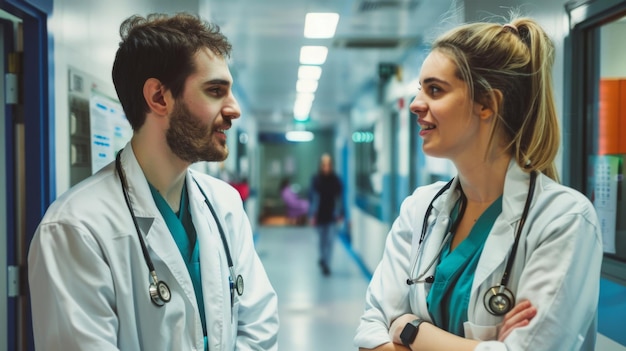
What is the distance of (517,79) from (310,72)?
5.49 meters

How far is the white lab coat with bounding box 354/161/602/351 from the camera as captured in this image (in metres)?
1.19

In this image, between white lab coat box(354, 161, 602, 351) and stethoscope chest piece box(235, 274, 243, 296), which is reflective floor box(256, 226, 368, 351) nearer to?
stethoscope chest piece box(235, 274, 243, 296)

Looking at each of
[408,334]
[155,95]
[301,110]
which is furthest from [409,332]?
[301,110]

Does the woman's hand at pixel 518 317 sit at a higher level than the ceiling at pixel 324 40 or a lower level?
lower

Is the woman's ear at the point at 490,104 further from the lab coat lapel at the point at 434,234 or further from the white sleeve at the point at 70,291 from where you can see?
the white sleeve at the point at 70,291

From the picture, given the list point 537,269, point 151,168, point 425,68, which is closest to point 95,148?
point 151,168

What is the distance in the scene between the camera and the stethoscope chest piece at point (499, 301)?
4.14 feet

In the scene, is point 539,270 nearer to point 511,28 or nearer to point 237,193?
point 511,28

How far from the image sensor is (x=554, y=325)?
1182 mm

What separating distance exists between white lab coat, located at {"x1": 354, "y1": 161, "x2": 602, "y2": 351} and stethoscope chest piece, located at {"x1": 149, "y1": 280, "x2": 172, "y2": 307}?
54 cm

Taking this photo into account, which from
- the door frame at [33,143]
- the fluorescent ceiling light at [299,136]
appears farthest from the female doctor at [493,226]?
the fluorescent ceiling light at [299,136]

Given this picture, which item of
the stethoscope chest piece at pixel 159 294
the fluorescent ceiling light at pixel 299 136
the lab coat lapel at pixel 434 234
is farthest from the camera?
the fluorescent ceiling light at pixel 299 136

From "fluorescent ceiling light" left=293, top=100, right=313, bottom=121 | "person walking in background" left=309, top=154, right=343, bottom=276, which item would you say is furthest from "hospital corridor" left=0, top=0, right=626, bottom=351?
"fluorescent ceiling light" left=293, top=100, right=313, bottom=121

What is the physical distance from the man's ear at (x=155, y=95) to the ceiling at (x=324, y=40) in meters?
1.02
